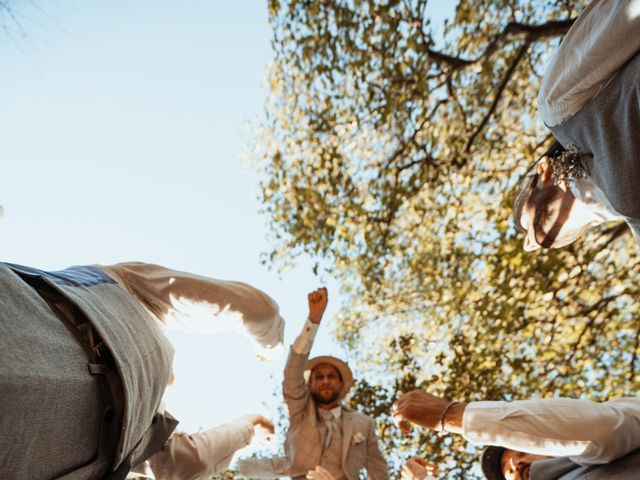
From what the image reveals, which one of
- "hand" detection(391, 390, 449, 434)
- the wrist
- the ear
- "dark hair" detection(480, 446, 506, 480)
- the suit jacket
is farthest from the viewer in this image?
the suit jacket

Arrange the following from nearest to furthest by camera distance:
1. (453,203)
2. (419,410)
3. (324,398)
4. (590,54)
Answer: (590,54), (419,410), (324,398), (453,203)

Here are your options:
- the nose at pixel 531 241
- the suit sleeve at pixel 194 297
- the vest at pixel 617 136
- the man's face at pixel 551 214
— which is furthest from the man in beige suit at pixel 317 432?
the vest at pixel 617 136

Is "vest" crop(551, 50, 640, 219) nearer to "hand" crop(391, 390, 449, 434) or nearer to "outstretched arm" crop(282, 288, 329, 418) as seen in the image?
"hand" crop(391, 390, 449, 434)

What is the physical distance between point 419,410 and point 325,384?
7.55 ft

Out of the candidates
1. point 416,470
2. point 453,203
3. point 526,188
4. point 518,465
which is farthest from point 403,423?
point 453,203

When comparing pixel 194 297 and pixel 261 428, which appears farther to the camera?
pixel 261 428

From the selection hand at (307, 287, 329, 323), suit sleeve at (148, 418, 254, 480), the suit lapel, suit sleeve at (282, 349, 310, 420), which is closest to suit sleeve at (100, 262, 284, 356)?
suit sleeve at (148, 418, 254, 480)

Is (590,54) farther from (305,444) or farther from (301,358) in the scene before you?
(305,444)

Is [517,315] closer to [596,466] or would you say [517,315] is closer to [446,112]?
[446,112]

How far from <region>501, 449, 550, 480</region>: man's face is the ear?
1907 mm

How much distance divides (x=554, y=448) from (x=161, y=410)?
2455mm

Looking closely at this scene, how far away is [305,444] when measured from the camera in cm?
489

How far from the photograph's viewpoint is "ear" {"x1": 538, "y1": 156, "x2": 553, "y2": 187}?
3.38 meters

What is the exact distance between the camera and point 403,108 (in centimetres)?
837
